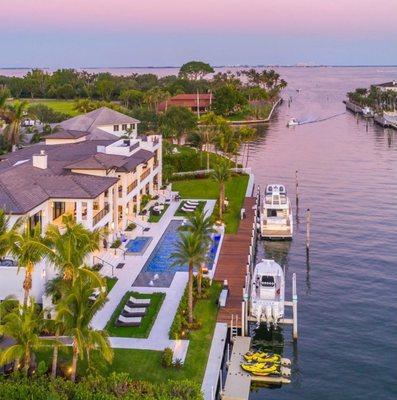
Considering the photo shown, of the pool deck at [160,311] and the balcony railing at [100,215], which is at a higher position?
the balcony railing at [100,215]

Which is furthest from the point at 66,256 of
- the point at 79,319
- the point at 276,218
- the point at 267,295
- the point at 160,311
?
the point at 276,218

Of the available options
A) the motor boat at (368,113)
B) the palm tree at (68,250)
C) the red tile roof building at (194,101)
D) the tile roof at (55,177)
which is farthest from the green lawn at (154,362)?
the motor boat at (368,113)

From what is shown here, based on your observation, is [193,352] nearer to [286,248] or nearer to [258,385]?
[258,385]

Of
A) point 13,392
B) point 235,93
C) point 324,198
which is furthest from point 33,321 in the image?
point 235,93

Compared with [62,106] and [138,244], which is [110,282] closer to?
[138,244]

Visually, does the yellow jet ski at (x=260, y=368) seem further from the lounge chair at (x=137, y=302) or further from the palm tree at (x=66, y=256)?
the palm tree at (x=66, y=256)
